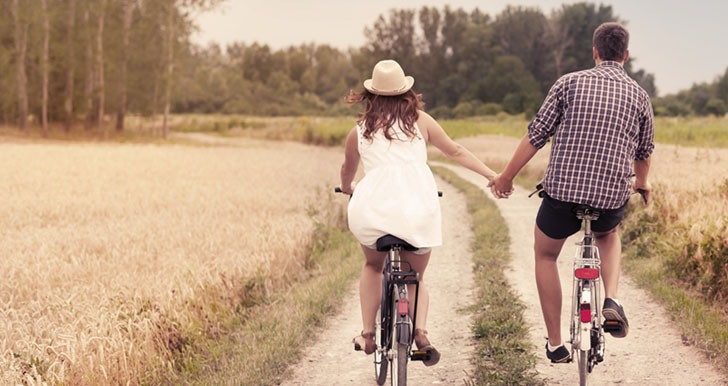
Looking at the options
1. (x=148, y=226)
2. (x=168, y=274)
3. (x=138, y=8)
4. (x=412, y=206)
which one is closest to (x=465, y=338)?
(x=412, y=206)

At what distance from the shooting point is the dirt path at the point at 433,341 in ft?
20.3

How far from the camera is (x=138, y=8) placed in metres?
59.0

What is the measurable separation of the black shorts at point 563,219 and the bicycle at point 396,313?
29.1 inches

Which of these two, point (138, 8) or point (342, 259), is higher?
point (138, 8)

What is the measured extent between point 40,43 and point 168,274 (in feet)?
159

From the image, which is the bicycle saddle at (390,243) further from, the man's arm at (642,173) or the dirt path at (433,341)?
the man's arm at (642,173)

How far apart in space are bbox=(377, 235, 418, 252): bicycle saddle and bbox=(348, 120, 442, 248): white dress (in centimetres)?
4

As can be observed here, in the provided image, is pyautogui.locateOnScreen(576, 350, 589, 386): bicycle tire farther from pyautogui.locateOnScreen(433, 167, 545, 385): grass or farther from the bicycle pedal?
the bicycle pedal

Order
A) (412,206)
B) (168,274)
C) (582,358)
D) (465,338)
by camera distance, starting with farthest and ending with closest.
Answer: (168,274), (465,338), (582,358), (412,206)

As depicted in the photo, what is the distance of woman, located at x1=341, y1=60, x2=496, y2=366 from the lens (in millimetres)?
4828

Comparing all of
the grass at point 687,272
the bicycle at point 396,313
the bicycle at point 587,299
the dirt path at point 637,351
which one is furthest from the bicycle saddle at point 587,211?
the grass at point 687,272

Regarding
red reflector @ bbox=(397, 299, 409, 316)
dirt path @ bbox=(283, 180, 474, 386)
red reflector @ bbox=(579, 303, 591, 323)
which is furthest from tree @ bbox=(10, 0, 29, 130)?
red reflector @ bbox=(579, 303, 591, 323)

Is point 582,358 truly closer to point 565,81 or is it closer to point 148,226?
point 565,81

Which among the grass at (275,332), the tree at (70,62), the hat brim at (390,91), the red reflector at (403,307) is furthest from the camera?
the tree at (70,62)
